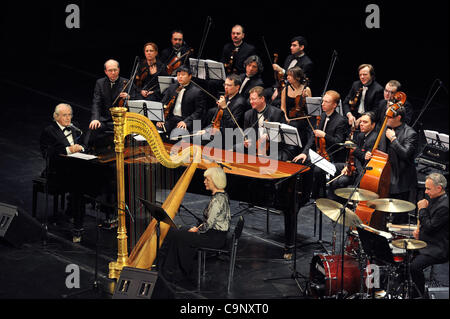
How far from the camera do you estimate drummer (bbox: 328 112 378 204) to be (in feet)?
23.1

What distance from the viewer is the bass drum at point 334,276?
5.62 metres

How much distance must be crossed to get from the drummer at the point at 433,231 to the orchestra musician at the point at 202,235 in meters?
1.64

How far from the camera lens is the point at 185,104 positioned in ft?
27.9

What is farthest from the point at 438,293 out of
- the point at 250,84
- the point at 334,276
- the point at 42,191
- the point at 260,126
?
the point at 250,84

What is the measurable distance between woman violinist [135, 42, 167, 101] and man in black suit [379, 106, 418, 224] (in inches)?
130

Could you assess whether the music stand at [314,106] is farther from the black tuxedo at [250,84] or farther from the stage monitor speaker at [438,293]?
the stage monitor speaker at [438,293]

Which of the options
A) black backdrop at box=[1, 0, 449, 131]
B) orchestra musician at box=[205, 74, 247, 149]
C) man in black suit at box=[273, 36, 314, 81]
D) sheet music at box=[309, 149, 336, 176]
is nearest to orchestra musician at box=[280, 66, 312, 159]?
orchestra musician at box=[205, 74, 247, 149]

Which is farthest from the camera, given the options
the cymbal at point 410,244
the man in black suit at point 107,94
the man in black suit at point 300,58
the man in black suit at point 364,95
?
the man in black suit at point 300,58

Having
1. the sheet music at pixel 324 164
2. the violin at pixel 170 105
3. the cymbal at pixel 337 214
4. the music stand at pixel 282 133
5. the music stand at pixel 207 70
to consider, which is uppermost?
the music stand at pixel 207 70

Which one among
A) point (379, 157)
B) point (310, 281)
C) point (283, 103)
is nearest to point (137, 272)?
point (310, 281)

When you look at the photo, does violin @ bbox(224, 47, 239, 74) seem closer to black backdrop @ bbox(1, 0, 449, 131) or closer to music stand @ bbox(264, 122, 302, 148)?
music stand @ bbox(264, 122, 302, 148)

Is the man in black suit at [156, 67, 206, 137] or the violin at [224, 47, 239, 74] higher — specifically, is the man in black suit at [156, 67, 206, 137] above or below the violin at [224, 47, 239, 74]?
below

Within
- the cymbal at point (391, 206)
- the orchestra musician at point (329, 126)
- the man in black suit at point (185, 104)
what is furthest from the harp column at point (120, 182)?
the man in black suit at point (185, 104)

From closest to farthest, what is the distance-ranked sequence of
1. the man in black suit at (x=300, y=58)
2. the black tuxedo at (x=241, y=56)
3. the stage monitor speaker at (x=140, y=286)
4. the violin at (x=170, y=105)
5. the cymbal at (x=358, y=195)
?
the stage monitor speaker at (x=140, y=286), the cymbal at (x=358, y=195), the violin at (x=170, y=105), the man in black suit at (x=300, y=58), the black tuxedo at (x=241, y=56)
